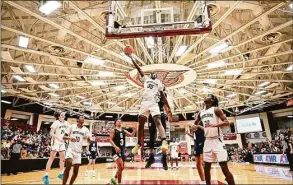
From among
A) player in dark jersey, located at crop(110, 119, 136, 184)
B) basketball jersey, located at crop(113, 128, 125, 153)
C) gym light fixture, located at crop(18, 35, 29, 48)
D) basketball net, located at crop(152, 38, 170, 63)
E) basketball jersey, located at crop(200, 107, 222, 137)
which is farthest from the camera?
basketball net, located at crop(152, 38, 170, 63)

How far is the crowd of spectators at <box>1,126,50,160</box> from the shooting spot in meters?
15.3

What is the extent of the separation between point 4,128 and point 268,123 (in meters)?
25.5

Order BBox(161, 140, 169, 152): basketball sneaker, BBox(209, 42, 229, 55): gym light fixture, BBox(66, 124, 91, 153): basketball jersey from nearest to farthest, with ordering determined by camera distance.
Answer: BBox(161, 140, 169, 152): basketball sneaker, BBox(66, 124, 91, 153): basketball jersey, BBox(209, 42, 229, 55): gym light fixture

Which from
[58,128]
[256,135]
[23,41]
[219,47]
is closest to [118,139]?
[58,128]

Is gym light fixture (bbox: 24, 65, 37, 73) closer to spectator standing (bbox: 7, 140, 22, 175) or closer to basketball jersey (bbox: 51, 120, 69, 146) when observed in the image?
spectator standing (bbox: 7, 140, 22, 175)

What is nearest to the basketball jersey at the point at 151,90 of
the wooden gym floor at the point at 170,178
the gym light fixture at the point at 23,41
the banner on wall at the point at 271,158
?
the wooden gym floor at the point at 170,178

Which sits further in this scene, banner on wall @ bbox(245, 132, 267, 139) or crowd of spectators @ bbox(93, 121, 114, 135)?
crowd of spectators @ bbox(93, 121, 114, 135)

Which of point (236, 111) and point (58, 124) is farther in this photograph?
point (236, 111)

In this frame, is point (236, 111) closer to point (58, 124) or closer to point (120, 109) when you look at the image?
point (120, 109)

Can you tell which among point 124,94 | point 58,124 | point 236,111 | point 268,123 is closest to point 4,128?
point 124,94

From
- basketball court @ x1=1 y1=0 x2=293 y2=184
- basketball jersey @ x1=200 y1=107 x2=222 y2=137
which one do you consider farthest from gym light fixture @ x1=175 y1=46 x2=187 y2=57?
basketball jersey @ x1=200 y1=107 x2=222 y2=137

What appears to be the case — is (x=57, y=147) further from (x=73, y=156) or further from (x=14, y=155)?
(x=14, y=155)

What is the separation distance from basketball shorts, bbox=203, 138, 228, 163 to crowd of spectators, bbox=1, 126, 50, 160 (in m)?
13.5

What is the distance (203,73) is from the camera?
14.6 meters
